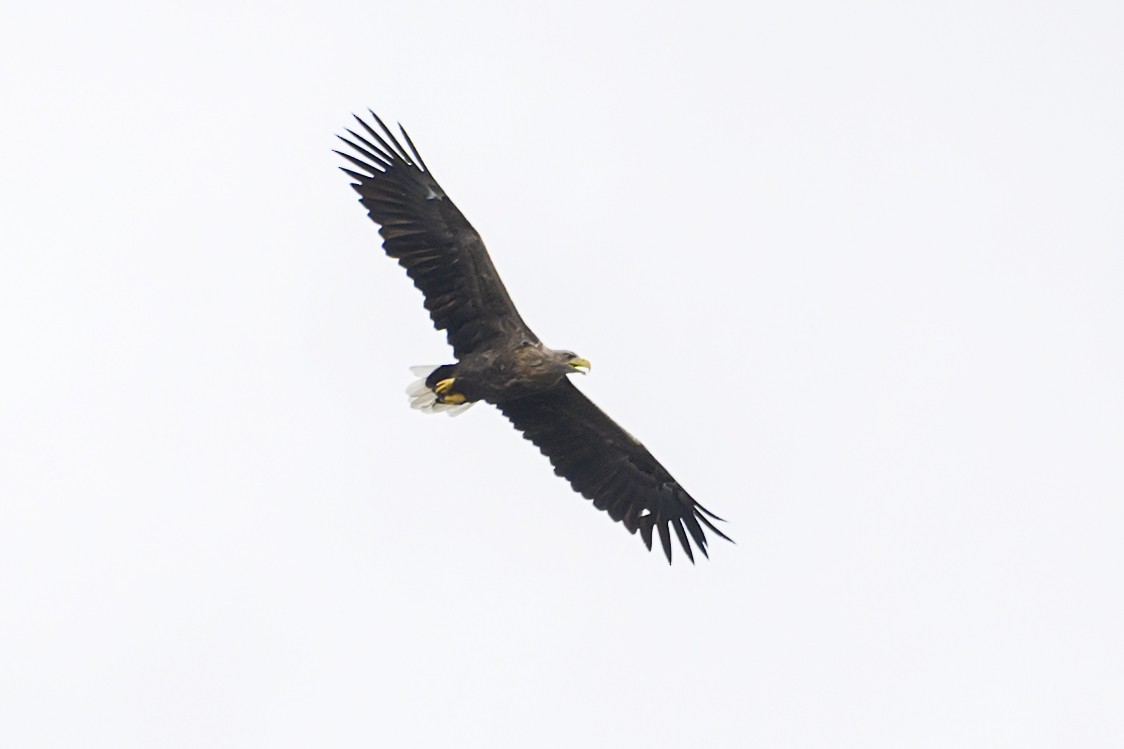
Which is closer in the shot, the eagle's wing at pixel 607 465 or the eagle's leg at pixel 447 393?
Answer: the eagle's leg at pixel 447 393

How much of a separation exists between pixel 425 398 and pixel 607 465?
2.01 metres

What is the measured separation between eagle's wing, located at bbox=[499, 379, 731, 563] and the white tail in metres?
0.47

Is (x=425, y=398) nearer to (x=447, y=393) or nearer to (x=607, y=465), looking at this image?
(x=447, y=393)

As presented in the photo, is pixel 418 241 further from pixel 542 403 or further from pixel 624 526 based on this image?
pixel 624 526

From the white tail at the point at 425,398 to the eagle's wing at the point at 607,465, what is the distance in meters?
0.47

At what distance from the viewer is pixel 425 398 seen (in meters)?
17.0

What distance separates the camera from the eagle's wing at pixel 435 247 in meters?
16.3

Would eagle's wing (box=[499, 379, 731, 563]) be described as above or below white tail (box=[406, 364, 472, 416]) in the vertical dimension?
above

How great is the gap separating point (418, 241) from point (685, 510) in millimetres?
3986

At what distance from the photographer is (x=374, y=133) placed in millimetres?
16500

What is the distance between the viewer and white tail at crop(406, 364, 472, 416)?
55.4 ft

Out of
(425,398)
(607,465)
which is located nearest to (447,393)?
(425,398)

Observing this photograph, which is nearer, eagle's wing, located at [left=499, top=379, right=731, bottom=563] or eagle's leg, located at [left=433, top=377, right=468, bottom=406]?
eagle's leg, located at [left=433, top=377, right=468, bottom=406]

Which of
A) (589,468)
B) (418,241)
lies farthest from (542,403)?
(418,241)
